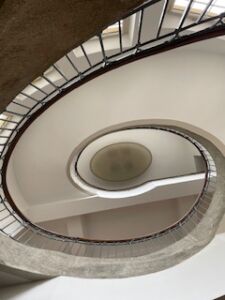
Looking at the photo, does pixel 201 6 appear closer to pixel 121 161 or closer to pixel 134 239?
pixel 134 239

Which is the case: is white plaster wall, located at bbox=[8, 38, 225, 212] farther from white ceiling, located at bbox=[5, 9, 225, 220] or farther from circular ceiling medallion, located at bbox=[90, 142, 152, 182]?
circular ceiling medallion, located at bbox=[90, 142, 152, 182]

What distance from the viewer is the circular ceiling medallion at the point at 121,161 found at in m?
9.85

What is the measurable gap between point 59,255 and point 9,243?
0.93 meters

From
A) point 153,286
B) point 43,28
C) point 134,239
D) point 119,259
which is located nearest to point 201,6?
point 43,28

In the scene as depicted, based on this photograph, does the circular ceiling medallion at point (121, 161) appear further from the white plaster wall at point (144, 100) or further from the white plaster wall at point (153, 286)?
the white plaster wall at point (153, 286)

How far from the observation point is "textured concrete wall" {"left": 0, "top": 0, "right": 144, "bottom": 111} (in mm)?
1312

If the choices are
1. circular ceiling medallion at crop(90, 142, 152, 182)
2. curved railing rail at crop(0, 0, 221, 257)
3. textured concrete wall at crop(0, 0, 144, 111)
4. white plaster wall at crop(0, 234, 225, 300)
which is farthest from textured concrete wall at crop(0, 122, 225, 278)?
circular ceiling medallion at crop(90, 142, 152, 182)

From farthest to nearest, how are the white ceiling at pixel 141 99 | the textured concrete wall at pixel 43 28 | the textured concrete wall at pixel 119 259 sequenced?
the white ceiling at pixel 141 99 → the textured concrete wall at pixel 119 259 → the textured concrete wall at pixel 43 28

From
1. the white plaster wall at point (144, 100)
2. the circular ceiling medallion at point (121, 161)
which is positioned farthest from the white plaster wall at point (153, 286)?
the circular ceiling medallion at point (121, 161)

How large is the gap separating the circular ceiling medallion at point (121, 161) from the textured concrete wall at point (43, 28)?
26.3 feet

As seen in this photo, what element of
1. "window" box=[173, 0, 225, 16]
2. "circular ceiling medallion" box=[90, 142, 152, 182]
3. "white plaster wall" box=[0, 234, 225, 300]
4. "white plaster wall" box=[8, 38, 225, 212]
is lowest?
"white plaster wall" box=[0, 234, 225, 300]

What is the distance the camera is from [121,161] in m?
10.3

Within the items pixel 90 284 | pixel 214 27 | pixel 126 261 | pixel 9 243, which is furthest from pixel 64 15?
pixel 126 261

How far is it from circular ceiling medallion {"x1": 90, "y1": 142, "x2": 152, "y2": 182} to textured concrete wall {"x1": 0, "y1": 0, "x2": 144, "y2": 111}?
8.01m
